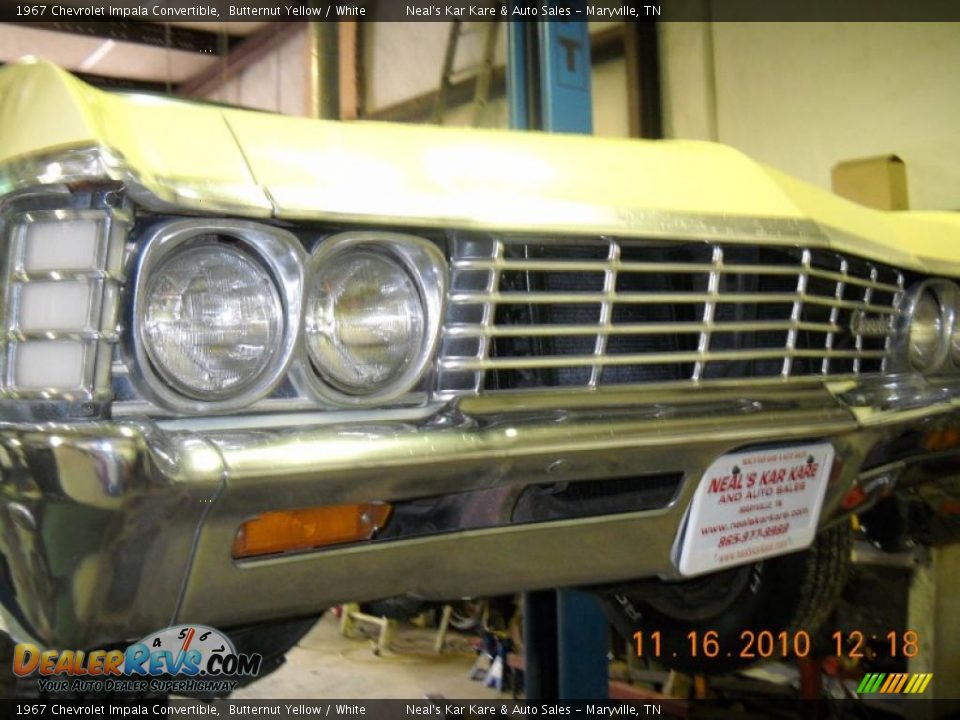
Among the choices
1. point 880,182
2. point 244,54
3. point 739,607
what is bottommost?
point 739,607

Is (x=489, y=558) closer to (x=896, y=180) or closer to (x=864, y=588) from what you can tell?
(x=864, y=588)

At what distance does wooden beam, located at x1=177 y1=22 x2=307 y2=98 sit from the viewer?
589 cm

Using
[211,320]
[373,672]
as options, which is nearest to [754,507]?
[211,320]

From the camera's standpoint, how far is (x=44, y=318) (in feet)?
3.04

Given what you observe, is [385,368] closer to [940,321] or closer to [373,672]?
[940,321]

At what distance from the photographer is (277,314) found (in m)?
1.03

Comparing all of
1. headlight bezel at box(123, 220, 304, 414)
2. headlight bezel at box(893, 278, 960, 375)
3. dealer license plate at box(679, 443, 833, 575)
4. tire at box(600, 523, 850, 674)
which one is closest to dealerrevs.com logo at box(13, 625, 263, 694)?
headlight bezel at box(123, 220, 304, 414)

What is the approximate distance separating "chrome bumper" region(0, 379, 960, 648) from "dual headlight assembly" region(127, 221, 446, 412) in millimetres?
61

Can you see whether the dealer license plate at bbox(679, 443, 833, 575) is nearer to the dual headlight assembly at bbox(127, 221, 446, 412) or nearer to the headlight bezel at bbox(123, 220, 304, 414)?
the dual headlight assembly at bbox(127, 221, 446, 412)

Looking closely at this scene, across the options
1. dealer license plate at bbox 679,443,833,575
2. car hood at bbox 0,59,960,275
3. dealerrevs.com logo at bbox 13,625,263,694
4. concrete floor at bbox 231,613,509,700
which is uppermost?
car hood at bbox 0,59,960,275

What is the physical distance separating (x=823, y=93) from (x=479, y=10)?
2.28 meters

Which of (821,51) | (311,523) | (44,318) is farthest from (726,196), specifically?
(821,51)

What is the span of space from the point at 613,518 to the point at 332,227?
603mm

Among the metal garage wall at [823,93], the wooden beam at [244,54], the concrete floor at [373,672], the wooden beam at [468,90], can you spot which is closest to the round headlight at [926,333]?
the metal garage wall at [823,93]
